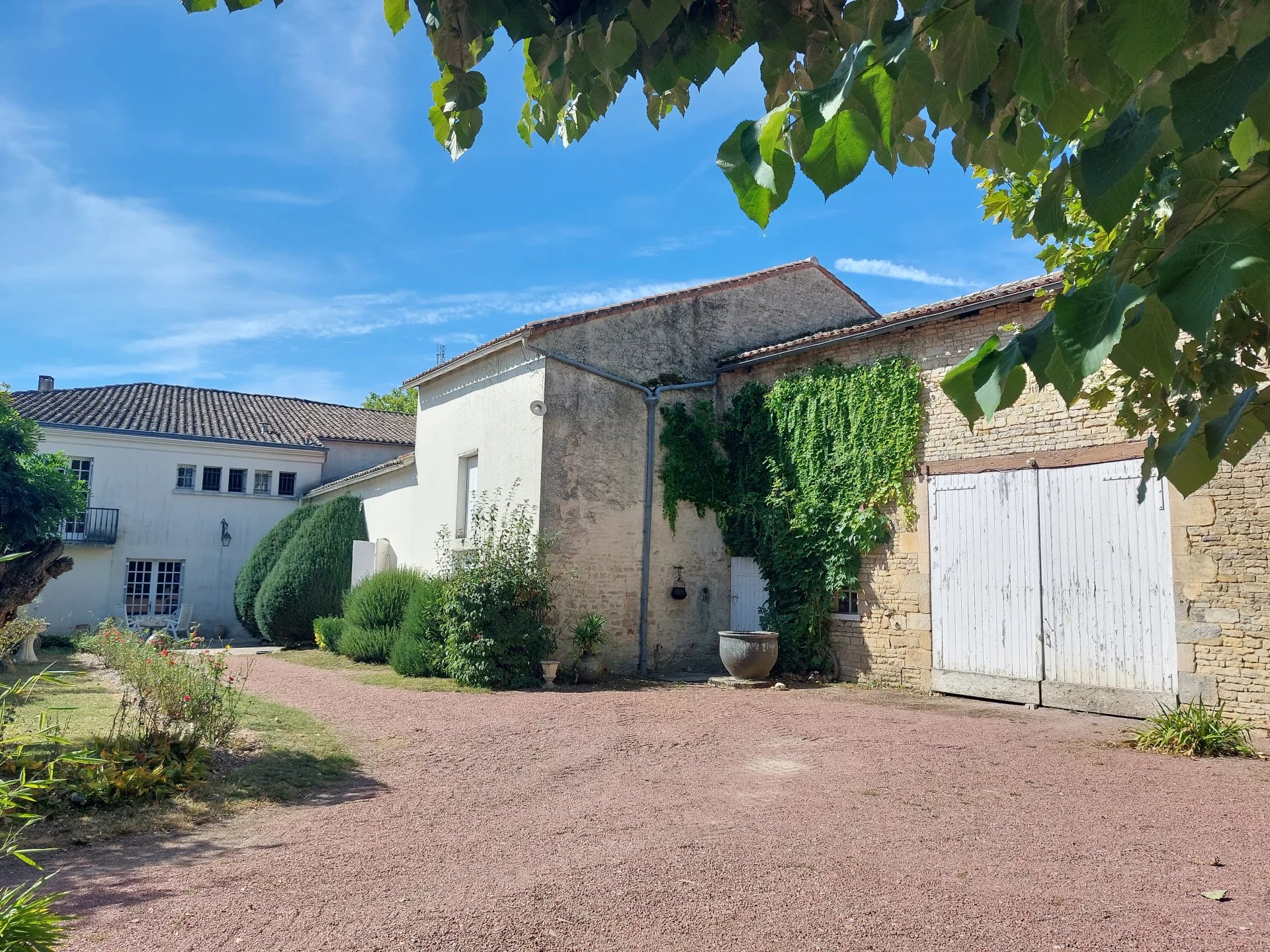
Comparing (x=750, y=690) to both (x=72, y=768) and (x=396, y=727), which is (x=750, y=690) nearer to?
(x=396, y=727)

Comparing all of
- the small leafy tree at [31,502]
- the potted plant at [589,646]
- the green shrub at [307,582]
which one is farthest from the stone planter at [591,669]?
the green shrub at [307,582]

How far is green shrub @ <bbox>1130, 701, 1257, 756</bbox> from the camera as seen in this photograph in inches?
300

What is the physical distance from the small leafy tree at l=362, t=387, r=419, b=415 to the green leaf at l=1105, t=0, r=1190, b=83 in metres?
43.5

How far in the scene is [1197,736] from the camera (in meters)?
7.66

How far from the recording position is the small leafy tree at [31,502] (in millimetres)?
9062

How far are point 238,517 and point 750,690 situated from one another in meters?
17.5

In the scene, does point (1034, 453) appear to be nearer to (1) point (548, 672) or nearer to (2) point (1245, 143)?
(1) point (548, 672)

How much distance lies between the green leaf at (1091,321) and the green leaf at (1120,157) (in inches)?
6.4

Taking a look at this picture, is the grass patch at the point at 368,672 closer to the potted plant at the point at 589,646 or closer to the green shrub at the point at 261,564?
the potted plant at the point at 589,646

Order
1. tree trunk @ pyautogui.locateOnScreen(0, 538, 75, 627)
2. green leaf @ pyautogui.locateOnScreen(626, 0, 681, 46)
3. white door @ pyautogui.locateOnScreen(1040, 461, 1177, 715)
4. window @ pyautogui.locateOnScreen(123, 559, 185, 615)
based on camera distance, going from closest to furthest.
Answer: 1. green leaf @ pyautogui.locateOnScreen(626, 0, 681, 46)
2. tree trunk @ pyautogui.locateOnScreen(0, 538, 75, 627)
3. white door @ pyautogui.locateOnScreen(1040, 461, 1177, 715)
4. window @ pyautogui.locateOnScreen(123, 559, 185, 615)

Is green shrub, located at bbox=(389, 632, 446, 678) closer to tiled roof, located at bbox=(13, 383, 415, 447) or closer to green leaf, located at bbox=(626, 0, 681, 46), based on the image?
green leaf, located at bbox=(626, 0, 681, 46)

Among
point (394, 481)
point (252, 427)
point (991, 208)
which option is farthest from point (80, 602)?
point (991, 208)

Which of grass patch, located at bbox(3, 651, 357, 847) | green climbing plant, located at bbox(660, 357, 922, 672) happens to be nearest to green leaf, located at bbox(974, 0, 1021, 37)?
grass patch, located at bbox(3, 651, 357, 847)

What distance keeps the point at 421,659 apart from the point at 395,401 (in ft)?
112
